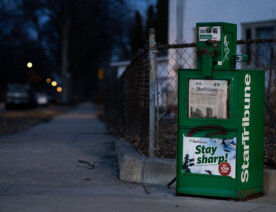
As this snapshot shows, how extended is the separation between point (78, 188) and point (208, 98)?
196 centimetres

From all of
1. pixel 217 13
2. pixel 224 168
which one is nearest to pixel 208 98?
pixel 224 168

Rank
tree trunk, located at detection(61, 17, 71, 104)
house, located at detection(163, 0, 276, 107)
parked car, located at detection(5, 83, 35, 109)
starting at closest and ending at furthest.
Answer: house, located at detection(163, 0, 276, 107) < parked car, located at detection(5, 83, 35, 109) < tree trunk, located at detection(61, 17, 71, 104)

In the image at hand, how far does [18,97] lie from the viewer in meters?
38.5

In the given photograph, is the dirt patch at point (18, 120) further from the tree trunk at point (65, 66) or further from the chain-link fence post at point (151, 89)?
the tree trunk at point (65, 66)

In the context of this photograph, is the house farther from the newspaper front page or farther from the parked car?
the parked car

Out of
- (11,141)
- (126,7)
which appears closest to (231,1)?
(11,141)

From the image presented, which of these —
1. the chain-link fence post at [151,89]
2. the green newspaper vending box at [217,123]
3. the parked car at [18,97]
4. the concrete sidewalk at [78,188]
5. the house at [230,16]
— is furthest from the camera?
the parked car at [18,97]

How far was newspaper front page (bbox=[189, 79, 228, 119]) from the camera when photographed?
520 cm

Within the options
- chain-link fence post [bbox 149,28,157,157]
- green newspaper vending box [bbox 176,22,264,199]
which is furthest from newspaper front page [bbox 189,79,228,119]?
chain-link fence post [bbox 149,28,157,157]

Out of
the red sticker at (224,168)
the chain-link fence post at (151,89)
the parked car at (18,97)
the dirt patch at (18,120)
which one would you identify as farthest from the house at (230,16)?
the parked car at (18,97)

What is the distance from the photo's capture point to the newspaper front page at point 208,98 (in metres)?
5.20

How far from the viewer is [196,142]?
210 inches

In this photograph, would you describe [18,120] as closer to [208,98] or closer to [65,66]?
[208,98]

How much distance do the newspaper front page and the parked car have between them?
33980 millimetres
